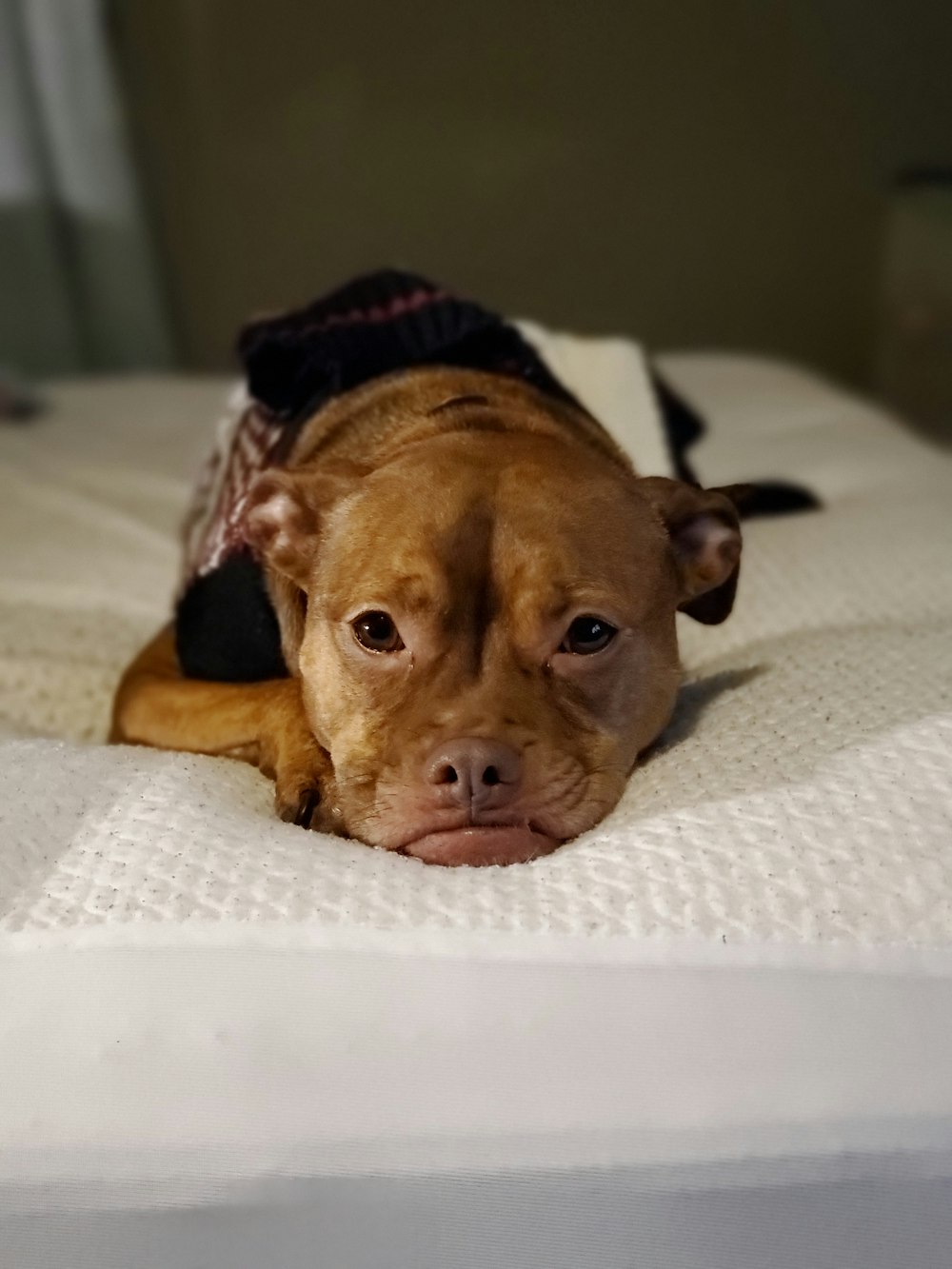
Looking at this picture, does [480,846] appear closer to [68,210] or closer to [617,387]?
[617,387]

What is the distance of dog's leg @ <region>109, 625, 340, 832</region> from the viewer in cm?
138

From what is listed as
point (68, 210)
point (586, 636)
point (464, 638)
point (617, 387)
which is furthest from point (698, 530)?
point (68, 210)

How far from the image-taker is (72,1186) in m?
0.88

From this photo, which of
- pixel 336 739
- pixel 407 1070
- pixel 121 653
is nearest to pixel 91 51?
pixel 121 653

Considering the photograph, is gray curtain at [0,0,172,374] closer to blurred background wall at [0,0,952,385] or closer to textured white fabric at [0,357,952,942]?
blurred background wall at [0,0,952,385]

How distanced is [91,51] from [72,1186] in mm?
3931

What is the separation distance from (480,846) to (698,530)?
566 mm

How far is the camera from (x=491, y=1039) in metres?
0.92

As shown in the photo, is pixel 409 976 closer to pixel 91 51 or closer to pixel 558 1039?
pixel 558 1039

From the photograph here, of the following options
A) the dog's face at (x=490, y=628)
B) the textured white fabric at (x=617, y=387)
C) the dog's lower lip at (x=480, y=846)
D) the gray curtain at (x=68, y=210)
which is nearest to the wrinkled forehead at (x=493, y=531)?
the dog's face at (x=490, y=628)

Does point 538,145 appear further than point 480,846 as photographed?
Yes

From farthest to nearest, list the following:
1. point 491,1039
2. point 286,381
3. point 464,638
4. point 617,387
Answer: point 617,387 → point 286,381 → point 464,638 → point 491,1039

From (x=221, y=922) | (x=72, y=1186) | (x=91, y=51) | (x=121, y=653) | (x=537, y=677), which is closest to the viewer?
(x=72, y=1186)

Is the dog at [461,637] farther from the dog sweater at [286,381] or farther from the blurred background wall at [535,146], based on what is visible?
the blurred background wall at [535,146]
